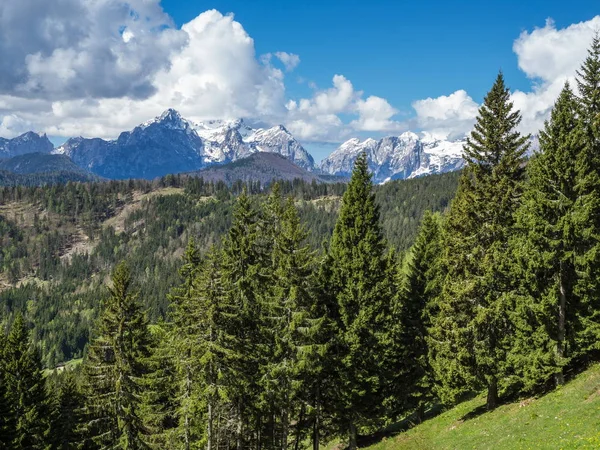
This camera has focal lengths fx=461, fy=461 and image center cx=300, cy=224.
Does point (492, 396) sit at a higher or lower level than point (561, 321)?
lower

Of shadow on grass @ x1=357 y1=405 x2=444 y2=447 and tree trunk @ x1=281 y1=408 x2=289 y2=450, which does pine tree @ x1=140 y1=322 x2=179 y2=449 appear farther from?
shadow on grass @ x1=357 y1=405 x2=444 y2=447

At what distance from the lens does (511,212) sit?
1142 inches

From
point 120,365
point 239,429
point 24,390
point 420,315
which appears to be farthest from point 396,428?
point 24,390

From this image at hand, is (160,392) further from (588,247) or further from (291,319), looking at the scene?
(588,247)

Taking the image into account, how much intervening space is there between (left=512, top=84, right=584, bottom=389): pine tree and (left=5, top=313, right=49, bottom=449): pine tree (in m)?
39.4

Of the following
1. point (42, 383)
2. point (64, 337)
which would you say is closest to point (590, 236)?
point (42, 383)

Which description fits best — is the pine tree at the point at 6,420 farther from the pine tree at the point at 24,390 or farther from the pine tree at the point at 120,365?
the pine tree at the point at 120,365

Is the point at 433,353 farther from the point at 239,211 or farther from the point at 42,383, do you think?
the point at 42,383

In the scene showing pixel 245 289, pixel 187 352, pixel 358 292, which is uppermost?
pixel 245 289

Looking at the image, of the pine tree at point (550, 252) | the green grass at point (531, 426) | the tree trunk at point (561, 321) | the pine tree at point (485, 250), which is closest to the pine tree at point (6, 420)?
the green grass at point (531, 426)

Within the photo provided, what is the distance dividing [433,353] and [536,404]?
27.0ft

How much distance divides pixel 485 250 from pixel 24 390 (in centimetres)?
3958

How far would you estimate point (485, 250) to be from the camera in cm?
2902

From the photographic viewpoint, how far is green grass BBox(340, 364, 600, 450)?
20047mm
